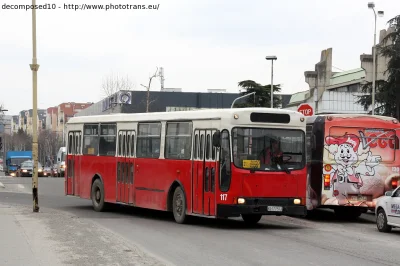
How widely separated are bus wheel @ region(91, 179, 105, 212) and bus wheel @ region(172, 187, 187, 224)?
4.77m

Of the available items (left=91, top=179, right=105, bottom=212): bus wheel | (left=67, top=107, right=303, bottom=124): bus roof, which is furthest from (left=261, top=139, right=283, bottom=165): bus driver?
(left=91, top=179, right=105, bottom=212): bus wheel

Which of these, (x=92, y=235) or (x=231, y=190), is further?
(x=231, y=190)

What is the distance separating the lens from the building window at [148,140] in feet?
66.3

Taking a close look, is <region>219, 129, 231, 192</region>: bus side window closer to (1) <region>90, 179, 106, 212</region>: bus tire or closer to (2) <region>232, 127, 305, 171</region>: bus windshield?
(2) <region>232, 127, 305, 171</region>: bus windshield

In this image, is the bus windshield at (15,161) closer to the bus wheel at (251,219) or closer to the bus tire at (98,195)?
the bus tire at (98,195)

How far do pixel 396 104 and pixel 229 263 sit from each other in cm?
2486

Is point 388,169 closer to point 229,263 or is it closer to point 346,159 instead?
point 346,159

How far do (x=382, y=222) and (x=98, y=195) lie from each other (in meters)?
9.72

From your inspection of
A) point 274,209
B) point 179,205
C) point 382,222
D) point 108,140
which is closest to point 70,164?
point 108,140

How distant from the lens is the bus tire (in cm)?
2338

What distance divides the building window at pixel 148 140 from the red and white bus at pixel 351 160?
4.29 meters

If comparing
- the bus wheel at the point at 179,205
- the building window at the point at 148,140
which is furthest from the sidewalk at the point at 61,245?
the building window at the point at 148,140

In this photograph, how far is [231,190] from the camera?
17172 mm

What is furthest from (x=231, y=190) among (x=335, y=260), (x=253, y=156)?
(x=335, y=260)
